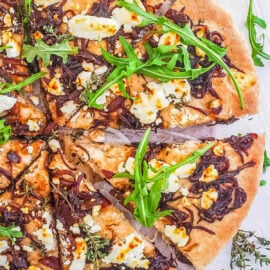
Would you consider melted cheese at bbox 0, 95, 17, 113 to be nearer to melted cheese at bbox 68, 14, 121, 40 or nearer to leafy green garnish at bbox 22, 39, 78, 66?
leafy green garnish at bbox 22, 39, 78, 66

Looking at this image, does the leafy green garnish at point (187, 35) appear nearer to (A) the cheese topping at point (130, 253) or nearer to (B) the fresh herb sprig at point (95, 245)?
(A) the cheese topping at point (130, 253)

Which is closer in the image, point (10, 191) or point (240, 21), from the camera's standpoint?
point (10, 191)

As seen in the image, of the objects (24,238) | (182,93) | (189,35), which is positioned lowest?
(24,238)

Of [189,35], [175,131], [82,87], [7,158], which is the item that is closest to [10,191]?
[7,158]

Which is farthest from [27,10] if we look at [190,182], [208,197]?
[208,197]

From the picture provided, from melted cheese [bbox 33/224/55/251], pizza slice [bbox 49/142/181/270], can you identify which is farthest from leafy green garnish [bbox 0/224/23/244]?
pizza slice [bbox 49/142/181/270]

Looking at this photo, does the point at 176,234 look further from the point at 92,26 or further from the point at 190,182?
the point at 92,26

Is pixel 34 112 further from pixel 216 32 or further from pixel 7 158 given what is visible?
pixel 216 32
